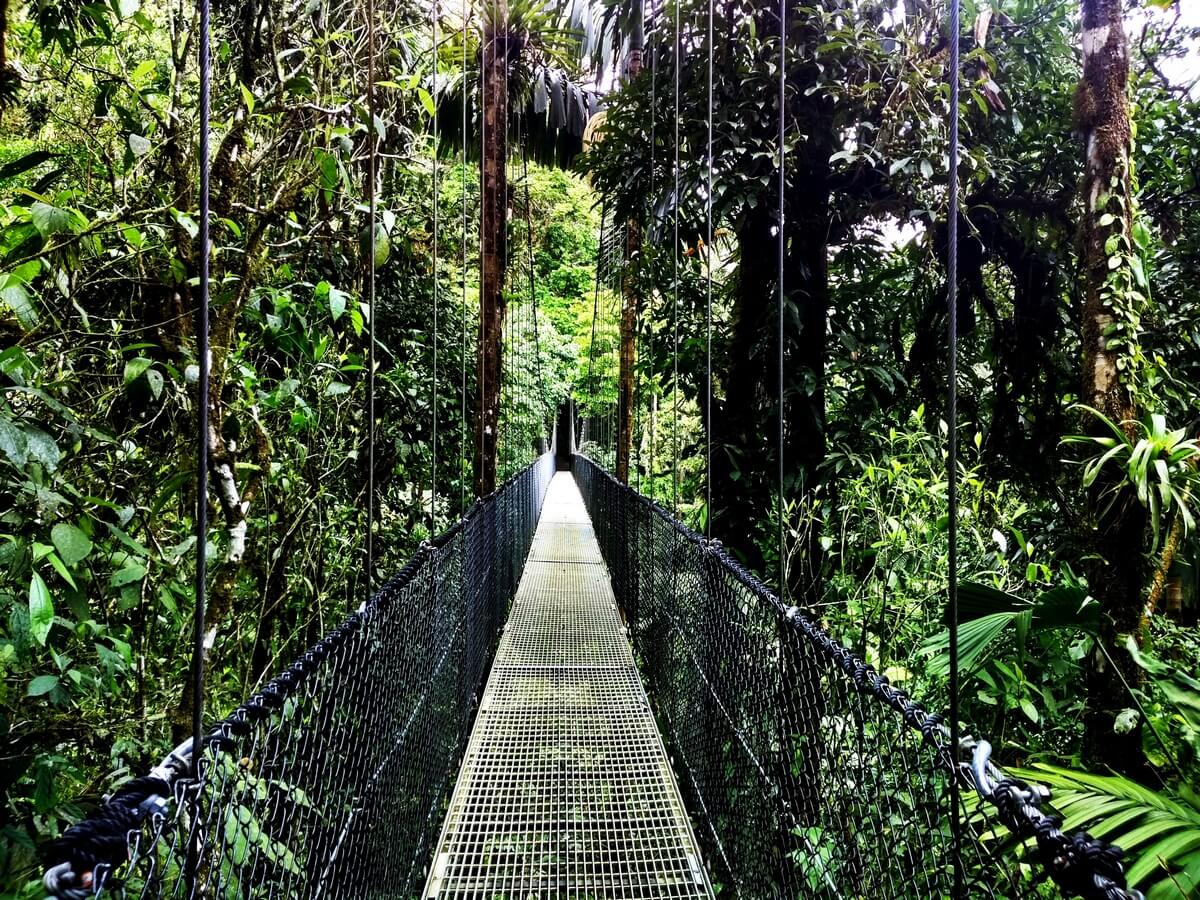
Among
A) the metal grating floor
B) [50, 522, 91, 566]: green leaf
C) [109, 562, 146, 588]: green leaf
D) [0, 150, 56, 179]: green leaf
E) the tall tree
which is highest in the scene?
the tall tree

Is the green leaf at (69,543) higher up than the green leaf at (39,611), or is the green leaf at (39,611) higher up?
the green leaf at (69,543)

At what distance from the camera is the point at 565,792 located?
2.03 metres

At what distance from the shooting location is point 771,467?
3.09 meters

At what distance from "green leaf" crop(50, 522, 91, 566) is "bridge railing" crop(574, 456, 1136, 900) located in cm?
109

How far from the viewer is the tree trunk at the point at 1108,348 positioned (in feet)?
5.28

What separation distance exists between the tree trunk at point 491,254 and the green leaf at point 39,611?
9.86ft

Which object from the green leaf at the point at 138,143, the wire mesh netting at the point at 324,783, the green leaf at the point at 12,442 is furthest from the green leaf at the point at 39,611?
the green leaf at the point at 138,143

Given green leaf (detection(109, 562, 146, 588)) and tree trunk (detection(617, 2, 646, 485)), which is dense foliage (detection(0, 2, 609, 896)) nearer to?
green leaf (detection(109, 562, 146, 588))

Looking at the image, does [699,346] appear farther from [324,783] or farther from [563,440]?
[563,440]

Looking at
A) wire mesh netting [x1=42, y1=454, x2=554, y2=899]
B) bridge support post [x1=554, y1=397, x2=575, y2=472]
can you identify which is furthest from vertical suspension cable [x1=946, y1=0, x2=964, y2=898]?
bridge support post [x1=554, y1=397, x2=575, y2=472]

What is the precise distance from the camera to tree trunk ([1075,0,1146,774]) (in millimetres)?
1610

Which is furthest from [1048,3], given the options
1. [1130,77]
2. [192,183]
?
[192,183]

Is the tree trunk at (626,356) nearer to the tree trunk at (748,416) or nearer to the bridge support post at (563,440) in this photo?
the tree trunk at (748,416)

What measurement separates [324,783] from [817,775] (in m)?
0.80
